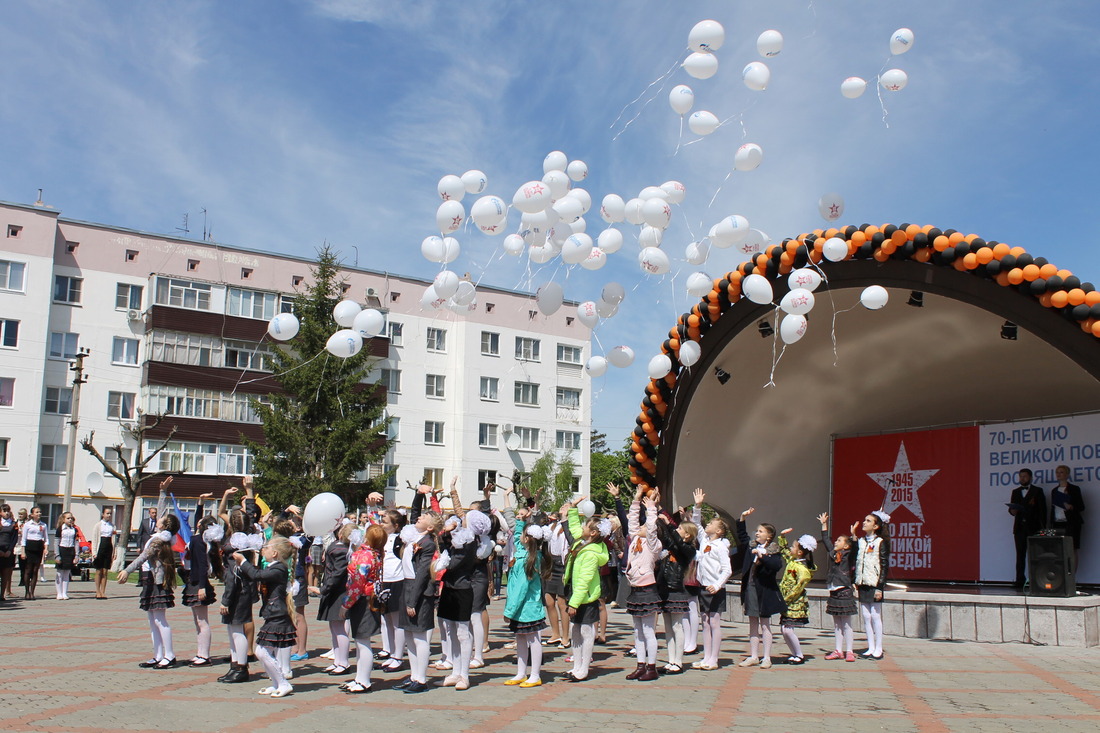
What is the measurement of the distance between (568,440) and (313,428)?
16.5 metres

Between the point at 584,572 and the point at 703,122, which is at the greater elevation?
the point at 703,122

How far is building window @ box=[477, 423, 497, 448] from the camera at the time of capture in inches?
1686

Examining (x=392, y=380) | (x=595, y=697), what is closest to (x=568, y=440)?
(x=392, y=380)

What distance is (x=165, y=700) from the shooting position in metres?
7.34

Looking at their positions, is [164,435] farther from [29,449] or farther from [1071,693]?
[1071,693]

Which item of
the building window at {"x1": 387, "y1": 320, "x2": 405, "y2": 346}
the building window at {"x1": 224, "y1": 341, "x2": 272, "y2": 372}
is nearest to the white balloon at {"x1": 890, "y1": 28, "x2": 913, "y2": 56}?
the building window at {"x1": 224, "y1": 341, "x2": 272, "y2": 372}

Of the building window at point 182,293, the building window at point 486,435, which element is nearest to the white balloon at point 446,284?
the building window at point 182,293

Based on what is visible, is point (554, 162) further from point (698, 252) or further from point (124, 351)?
point (124, 351)

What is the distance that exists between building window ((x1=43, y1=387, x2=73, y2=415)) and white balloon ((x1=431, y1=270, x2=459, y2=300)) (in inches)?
1095

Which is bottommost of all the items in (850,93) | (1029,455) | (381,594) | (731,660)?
(731,660)

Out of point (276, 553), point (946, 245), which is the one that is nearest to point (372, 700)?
point (276, 553)

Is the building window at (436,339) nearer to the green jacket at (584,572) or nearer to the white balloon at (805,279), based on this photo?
the white balloon at (805,279)

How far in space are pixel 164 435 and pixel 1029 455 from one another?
28828 mm

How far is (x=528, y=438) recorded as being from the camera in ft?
147
